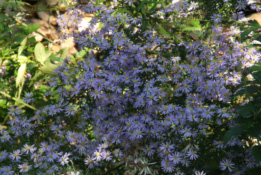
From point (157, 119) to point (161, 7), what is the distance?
96 centimetres

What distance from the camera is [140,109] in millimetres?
2381

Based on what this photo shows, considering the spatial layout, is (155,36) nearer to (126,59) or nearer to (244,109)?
(126,59)

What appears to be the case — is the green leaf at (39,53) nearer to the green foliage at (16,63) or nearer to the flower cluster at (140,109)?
the green foliage at (16,63)

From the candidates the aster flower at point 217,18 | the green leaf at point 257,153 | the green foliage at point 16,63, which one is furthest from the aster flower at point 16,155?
the aster flower at point 217,18

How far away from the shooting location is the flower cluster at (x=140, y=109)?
7.24 feet

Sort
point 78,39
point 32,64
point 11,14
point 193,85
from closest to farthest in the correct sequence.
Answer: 1. point 193,85
2. point 78,39
3. point 32,64
4. point 11,14

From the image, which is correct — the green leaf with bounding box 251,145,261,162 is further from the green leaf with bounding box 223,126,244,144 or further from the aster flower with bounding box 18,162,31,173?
the aster flower with bounding box 18,162,31,173

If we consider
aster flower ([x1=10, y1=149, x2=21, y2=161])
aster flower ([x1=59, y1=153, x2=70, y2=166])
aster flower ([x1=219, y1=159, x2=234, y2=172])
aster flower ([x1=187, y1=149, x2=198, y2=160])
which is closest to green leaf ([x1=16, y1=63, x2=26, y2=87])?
aster flower ([x1=10, y1=149, x2=21, y2=161])

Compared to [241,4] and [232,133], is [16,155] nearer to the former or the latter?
[232,133]

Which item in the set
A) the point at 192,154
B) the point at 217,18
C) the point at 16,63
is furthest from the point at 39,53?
the point at 192,154

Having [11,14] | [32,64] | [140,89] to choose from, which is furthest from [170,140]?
[11,14]

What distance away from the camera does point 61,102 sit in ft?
8.18

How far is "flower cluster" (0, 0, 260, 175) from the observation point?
2.21 metres

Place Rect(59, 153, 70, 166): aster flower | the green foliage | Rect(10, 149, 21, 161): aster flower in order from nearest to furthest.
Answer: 1. Rect(59, 153, 70, 166): aster flower
2. Rect(10, 149, 21, 161): aster flower
3. the green foliage
